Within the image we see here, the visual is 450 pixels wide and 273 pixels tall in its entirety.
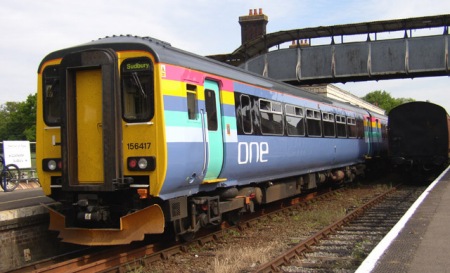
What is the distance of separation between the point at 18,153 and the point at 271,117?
340 inches

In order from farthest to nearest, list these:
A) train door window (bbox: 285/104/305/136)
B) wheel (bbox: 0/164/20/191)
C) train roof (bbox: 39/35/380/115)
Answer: wheel (bbox: 0/164/20/191) → train door window (bbox: 285/104/305/136) → train roof (bbox: 39/35/380/115)

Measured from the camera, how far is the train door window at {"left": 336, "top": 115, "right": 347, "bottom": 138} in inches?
602

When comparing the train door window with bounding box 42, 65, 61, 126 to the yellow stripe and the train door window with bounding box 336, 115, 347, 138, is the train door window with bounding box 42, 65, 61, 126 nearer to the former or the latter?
the yellow stripe

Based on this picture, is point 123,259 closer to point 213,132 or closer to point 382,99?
point 213,132

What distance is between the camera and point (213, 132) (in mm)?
7805

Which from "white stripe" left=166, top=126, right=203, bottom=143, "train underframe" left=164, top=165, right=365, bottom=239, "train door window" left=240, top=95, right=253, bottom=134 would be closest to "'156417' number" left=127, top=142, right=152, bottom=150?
"white stripe" left=166, top=126, right=203, bottom=143

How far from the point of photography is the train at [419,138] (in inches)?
705

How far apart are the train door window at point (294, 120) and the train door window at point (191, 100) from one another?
4096mm

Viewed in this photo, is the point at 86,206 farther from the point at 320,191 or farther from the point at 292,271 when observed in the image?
the point at 320,191

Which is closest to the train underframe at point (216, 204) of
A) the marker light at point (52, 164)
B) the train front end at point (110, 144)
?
the train front end at point (110, 144)

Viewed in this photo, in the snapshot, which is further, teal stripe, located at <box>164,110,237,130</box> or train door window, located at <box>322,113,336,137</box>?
train door window, located at <box>322,113,336,137</box>

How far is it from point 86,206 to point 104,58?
7.09ft

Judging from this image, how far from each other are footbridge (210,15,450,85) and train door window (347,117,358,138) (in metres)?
3.07

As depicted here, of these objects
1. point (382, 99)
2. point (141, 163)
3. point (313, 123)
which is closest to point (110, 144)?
point (141, 163)
